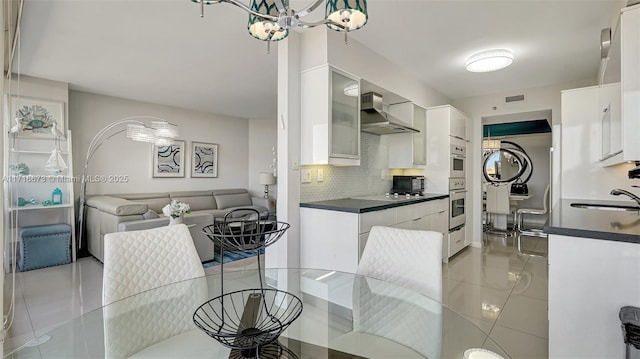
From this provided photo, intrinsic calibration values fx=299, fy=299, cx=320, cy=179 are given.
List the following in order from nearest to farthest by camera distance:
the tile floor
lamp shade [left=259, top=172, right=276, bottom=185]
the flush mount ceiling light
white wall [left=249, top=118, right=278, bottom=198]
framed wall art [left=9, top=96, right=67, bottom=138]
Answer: the tile floor
the flush mount ceiling light
framed wall art [left=9, top=96, right=67, bottom=138]
lamp shade [left=259, top=172, right=276, bottom=185]
white wall [left=249, top=118, right=278, bottom=198]

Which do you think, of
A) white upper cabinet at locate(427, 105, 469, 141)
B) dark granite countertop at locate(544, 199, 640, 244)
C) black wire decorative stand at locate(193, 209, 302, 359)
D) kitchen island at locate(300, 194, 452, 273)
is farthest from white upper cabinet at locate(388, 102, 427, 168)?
black wire decorative stand at locate(193, 209, 302, 359)

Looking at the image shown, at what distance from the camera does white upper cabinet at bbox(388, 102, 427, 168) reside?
3885mm

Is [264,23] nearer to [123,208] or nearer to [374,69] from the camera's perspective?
[374,69]

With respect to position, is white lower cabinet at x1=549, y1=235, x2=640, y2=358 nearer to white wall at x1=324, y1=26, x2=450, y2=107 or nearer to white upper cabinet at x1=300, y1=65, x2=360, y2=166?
white upper cabinet at x1=300, y1=65, x2=360, y2=166

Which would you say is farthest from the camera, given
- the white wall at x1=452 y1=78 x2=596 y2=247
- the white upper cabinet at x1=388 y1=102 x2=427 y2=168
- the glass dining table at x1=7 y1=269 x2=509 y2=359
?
the white wall at x1=452 y1=78 x2=596 y2=247

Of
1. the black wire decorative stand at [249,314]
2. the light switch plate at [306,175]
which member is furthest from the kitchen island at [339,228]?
the black wire decorative stand at [249,314]

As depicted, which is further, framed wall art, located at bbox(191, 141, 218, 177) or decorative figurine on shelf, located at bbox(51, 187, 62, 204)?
framed wall art, located at bbox(191, 141, 218, 177)

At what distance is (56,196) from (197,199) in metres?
2.12

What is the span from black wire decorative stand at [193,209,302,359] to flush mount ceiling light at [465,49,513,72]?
121 inches

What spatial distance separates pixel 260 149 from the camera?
7148mm

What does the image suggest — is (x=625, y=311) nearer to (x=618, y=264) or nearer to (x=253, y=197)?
(x=618, y=264)

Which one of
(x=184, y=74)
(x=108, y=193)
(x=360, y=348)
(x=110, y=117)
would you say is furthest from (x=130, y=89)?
(x=360, y=348)

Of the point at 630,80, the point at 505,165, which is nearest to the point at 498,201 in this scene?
the point at 505,165

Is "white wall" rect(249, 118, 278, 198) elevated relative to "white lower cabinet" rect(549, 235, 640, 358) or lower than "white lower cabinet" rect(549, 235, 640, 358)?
elevated
